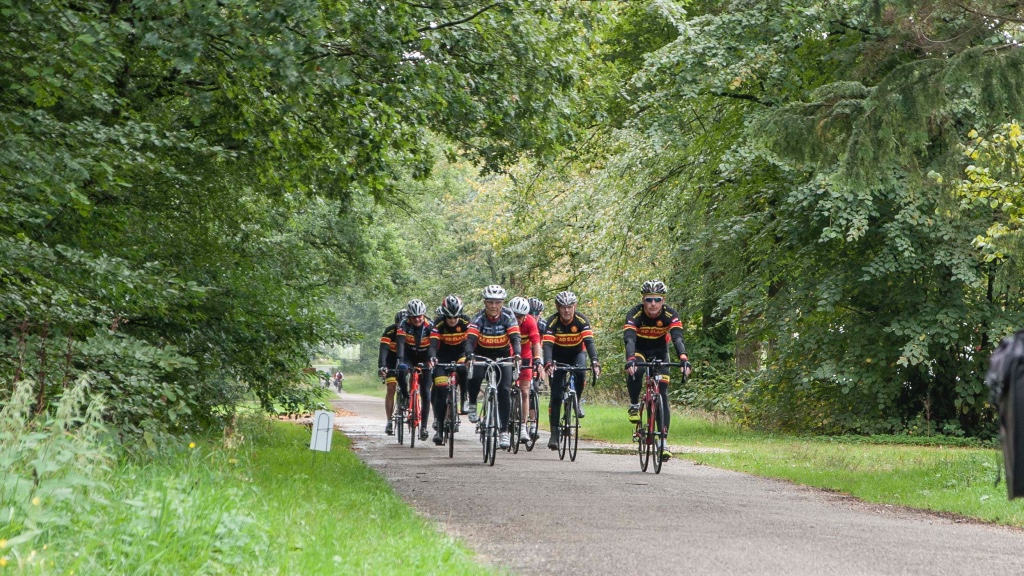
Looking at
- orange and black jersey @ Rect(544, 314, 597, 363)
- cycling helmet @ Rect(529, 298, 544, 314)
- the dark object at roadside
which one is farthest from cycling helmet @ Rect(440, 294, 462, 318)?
the dark object at roadside

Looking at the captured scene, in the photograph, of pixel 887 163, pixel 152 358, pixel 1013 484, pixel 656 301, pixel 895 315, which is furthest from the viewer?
pixel 895 315

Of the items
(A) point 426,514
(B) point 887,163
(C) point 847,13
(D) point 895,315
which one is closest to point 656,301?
(B) point 887,163

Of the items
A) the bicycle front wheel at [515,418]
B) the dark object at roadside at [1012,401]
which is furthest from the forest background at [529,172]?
the dark object at roadside at [1012,401]

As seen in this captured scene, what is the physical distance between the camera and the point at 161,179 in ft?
43.1

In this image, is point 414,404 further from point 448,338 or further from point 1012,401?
point 1012,401

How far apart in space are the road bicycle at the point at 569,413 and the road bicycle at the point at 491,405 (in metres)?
1.14

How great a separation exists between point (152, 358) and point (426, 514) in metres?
2.78

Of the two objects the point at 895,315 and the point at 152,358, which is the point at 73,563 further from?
the point at 895,315

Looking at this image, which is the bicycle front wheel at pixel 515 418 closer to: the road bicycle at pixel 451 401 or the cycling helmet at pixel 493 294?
the road bicycle at pixel 451 401

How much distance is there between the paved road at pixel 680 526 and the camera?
7023mm

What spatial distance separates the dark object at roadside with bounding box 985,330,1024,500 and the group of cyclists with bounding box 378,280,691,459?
9.50 meters

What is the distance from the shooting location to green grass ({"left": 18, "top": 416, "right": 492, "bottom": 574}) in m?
5.34

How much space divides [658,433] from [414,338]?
18.1 feet

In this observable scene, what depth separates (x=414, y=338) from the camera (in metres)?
18.0
